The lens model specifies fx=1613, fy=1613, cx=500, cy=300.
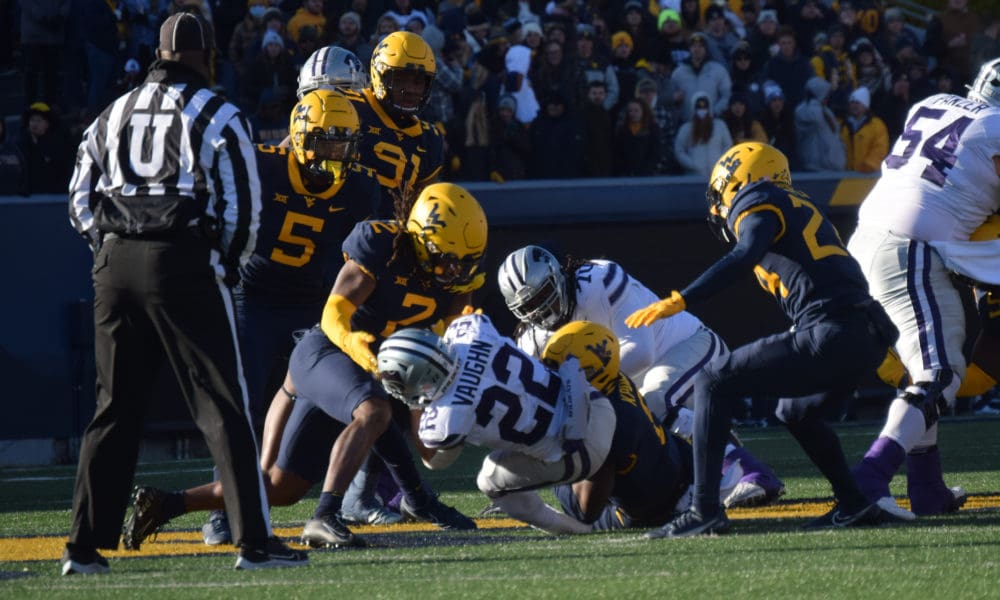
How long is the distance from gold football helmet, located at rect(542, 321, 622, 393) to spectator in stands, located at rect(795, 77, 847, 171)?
7755mm

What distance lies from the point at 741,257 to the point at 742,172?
0.52 meters

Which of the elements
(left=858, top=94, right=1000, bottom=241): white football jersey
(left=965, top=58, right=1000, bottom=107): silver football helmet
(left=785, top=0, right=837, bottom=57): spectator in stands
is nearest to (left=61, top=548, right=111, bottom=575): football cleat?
(left=858, top=94, right=1000, bottom=241): white football jersey

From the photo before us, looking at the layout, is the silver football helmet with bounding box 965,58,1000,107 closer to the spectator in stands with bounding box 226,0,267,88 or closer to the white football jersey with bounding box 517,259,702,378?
the white football jersey with bounding box 517,259,702,378

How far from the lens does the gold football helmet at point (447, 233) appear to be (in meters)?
6.14

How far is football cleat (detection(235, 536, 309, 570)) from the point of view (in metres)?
5.02

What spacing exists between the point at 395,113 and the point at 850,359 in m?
2.99

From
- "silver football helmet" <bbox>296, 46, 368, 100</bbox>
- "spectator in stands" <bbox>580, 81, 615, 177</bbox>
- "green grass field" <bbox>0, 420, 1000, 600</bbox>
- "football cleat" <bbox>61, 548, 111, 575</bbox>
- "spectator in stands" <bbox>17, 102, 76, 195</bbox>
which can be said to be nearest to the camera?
"green grass field" <bbox>0, 420, 1000, 600</bbox>

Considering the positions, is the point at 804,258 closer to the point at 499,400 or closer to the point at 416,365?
the point at 499,400

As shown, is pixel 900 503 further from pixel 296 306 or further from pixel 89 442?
pixel 89 442

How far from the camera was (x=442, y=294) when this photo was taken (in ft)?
21.1

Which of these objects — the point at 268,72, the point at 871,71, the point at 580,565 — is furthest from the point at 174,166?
the point at 871,71

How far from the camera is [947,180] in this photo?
6.66 metres

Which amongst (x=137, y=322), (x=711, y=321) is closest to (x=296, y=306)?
(x=137, y=322)

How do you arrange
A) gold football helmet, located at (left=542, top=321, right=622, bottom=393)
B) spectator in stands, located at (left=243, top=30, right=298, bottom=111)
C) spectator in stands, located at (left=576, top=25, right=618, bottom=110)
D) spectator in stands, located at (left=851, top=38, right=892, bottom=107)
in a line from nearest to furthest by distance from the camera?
gold football helmet, located at (left=542, top=321, right=622, bottom=393)
spectator in stands, located at (left=243, top=30, right=298, bottom=111)
spectator in stands, located at (left=576, top=25, right=618, bottom=110)
spectator in stands, located at (left=851, top=38, right=892, bottom=107)
